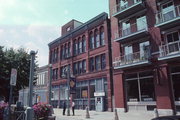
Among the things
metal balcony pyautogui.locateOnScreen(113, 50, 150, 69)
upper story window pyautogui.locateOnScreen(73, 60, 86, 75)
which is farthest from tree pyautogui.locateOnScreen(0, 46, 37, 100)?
metal balcony pyautogui.locateOnScreen(113, 50, 150, 69)

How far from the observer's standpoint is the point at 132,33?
782 inches

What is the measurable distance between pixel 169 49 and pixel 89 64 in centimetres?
1404

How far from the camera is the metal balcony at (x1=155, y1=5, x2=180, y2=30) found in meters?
16.6

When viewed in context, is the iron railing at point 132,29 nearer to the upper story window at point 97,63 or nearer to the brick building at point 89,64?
the brick building at point 89,64

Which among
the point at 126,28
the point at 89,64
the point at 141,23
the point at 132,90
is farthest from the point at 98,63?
the point at 141,23

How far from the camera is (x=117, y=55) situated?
73.6 ft

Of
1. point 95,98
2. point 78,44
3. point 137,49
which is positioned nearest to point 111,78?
point 95,98

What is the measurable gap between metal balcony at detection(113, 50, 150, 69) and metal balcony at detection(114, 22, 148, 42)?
2087 millimetres

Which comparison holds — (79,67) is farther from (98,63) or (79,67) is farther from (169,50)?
(169,50)

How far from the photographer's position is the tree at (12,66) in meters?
19.2

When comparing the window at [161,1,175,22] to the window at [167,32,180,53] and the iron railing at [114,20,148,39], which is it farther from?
the iron railing at [114,20,148,39]

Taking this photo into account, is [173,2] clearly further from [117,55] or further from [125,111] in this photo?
[125,111]

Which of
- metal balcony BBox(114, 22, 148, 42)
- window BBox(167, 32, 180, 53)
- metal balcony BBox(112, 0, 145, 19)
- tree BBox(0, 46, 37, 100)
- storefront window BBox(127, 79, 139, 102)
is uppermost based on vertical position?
metal balcony BBox(112, 0, 145, 19)

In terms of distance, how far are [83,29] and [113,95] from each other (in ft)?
45.3
